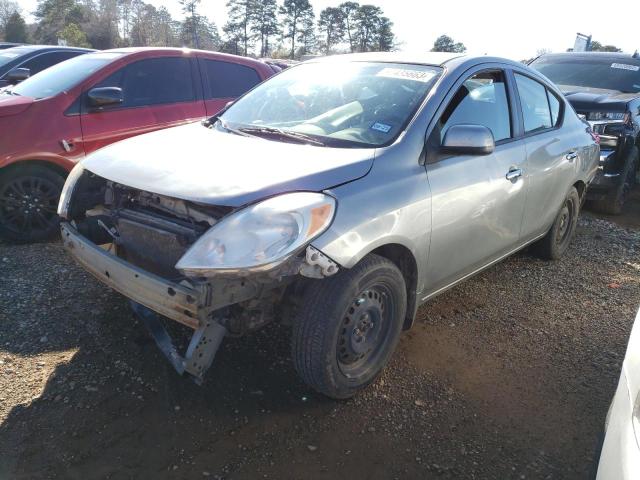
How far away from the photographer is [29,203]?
14.6 ft

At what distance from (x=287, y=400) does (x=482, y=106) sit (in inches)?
87.7

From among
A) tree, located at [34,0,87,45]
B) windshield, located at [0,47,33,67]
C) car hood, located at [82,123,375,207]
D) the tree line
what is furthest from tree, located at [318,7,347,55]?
car hood, located at [82,123,375,207]

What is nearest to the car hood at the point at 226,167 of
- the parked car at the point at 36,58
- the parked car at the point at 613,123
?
the parked car at the point at 613,123

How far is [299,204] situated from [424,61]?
63.8 inches

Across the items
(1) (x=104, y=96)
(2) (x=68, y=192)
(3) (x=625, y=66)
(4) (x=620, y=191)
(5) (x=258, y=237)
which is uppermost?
(3) (x=625, y=66)

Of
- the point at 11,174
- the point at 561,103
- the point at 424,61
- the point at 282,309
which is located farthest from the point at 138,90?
the point at 561,103

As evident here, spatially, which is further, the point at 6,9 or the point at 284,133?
the point at 6,9

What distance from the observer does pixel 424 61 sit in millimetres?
3336

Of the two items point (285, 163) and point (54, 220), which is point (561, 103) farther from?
point (54, 220)

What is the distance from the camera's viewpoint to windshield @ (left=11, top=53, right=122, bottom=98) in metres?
4.84

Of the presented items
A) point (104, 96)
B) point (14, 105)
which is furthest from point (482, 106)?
point (14, 105)

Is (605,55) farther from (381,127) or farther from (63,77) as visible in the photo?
(63,77)

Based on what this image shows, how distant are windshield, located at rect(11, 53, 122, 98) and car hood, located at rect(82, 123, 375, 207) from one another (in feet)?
7.35

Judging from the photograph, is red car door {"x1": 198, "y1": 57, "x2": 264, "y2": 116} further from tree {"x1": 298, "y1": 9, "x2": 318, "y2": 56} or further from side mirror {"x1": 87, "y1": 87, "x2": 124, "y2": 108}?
tree {"x1": 298, "y1": 9, "x2": 318, "y2": 56}
